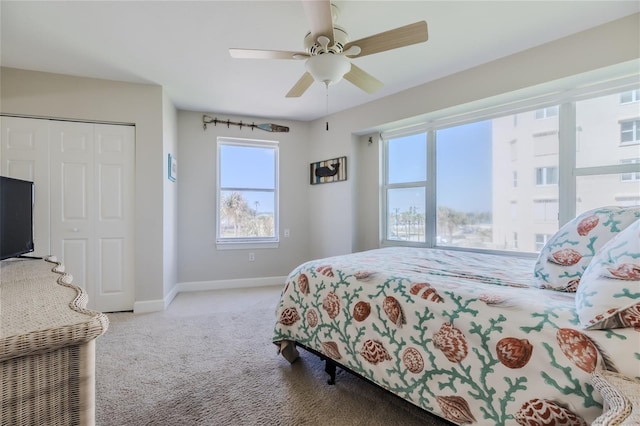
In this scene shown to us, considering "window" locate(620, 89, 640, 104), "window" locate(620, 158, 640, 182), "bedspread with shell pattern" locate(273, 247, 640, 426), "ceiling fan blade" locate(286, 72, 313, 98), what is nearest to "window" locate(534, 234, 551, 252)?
"window" locate(620, 158, 640, 182)

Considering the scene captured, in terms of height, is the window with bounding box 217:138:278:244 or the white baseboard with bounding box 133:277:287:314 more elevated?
the window with bounding box 217:138:278:244

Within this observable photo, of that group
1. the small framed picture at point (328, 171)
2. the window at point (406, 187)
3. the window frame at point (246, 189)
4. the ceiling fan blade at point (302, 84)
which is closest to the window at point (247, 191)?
the window frame at point (246, 189)

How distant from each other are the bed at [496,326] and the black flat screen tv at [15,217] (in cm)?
201

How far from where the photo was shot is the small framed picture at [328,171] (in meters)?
4.07

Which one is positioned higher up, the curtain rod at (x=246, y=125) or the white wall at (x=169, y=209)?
the curtain rod at (x=246, y=125)

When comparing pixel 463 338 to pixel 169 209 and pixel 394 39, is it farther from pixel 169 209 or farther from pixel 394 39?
pixel 169 209

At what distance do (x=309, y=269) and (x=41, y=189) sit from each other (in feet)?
9.76

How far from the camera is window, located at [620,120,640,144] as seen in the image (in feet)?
7.22

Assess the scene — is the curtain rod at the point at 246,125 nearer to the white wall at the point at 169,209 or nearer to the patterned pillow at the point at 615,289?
the white wall at the point at 169,209

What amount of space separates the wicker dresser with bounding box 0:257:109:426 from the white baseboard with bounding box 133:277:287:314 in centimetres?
251

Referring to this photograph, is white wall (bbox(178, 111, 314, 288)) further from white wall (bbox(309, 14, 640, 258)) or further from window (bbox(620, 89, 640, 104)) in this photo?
window (bbox(620, 89, 640, 104))

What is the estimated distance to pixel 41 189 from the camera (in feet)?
9.69

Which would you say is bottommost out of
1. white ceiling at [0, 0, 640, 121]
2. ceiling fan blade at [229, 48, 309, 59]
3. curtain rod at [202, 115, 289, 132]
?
ceiling fan blade at [229, 48, 309, 59]

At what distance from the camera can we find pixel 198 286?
4.12 meters
